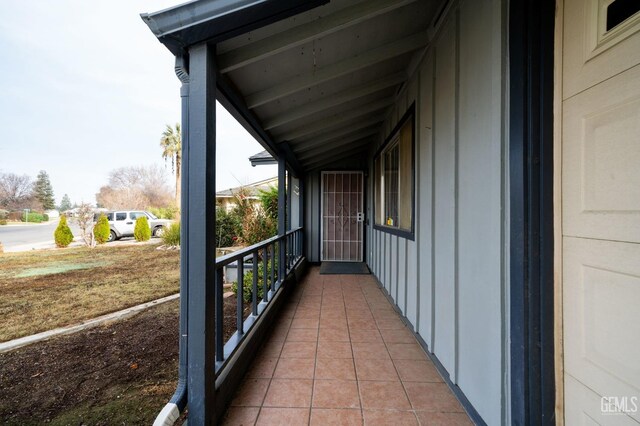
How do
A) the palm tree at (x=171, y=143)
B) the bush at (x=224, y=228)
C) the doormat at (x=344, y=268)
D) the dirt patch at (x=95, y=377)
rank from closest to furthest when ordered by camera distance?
the dirt patch at (x=95, y=377) < the doormat at (x=344, y=268) < the bush at (x=224, y=228) < the palm tree at (x=171, y=143)

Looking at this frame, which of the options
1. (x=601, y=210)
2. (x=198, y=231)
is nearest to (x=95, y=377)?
(x=198, y=231)

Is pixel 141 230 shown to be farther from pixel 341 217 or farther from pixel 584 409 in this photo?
pixel 584 409

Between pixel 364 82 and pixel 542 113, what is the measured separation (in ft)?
6.73

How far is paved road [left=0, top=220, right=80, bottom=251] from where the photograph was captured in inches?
258

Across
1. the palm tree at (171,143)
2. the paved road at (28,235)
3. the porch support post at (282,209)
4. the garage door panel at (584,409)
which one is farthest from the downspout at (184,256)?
the palm tree at (171,143)

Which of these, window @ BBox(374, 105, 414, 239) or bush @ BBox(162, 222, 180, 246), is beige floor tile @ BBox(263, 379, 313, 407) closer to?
window @ BBox(374, 105, 414, 239)

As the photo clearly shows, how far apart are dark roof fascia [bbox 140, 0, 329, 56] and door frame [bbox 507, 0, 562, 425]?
1012 mm

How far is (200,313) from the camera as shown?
1.42 m

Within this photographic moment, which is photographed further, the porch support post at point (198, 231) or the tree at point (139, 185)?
the tree at point (139, 185)

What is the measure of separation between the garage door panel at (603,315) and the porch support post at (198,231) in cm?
161

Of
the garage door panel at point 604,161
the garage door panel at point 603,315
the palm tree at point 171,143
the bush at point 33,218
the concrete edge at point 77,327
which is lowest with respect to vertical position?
the concrete edge at point 77,327

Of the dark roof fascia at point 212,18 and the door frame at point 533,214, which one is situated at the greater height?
the dark roof fascia at point 212,18

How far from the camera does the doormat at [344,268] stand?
5.41 metres

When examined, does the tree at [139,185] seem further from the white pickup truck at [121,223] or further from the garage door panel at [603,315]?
the garage door panel at [603,315]
